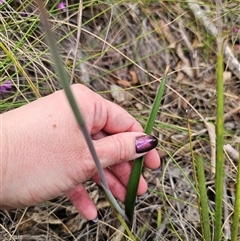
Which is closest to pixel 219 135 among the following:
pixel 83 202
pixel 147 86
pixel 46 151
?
pixel 46 151

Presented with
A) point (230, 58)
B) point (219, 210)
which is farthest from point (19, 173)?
point (230, 58)

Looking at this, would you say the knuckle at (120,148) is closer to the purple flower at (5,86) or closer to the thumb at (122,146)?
the thumb at (122,146)

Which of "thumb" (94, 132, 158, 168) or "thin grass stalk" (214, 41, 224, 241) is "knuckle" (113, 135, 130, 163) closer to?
"thumb" (94, 132, 158, 168)

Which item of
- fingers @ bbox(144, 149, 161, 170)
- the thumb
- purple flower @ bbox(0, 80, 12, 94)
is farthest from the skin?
purple flower @ bbox(0, 80, 12, 94)

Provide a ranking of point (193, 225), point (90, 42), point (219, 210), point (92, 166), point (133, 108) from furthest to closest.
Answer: point (90, 42), point (133, 108), point (193, 225), point (92, 166), point (219, 210)

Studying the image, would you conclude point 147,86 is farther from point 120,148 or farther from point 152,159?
point 120,148

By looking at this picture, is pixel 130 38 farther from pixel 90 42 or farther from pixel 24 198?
pixel 24 198
